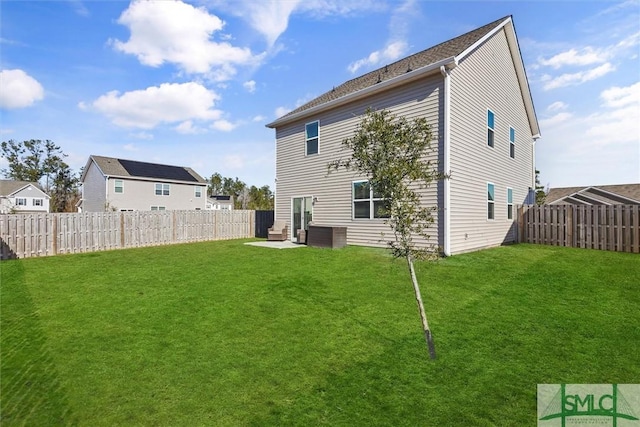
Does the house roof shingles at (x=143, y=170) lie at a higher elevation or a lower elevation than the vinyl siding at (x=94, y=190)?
higher

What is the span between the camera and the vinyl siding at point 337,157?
9.55 m

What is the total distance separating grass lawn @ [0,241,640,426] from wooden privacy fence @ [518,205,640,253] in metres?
2.78

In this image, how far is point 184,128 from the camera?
25.0 meters

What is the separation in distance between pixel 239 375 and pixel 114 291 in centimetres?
456

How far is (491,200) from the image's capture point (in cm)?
1168

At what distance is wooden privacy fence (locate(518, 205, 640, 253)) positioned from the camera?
9.67m

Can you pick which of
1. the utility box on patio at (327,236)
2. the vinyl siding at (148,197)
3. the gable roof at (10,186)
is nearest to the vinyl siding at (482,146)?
the utility box on patio at (327,236)

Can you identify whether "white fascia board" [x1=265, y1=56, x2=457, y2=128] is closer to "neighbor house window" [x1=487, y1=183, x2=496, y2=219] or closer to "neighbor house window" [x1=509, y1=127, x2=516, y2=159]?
"neighbor house window" [x1=487, y1=183, x2=496, y2=219]

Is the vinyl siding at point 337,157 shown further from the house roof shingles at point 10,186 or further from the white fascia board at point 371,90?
the house roof shingles at point 10,186

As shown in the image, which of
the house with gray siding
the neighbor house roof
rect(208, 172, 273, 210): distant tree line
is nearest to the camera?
the house with gray siding

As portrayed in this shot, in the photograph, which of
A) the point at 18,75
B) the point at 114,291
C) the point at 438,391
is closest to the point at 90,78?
the point at 18,75

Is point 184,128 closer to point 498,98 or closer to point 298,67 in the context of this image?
point 298,67

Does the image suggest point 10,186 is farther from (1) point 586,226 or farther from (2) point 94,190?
(1) point 586,226

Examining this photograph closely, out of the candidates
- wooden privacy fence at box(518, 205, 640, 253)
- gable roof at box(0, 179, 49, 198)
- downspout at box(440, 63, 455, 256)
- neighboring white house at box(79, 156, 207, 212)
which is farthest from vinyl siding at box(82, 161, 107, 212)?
wooden privacy fence at box(518, 205, 640, 253)
